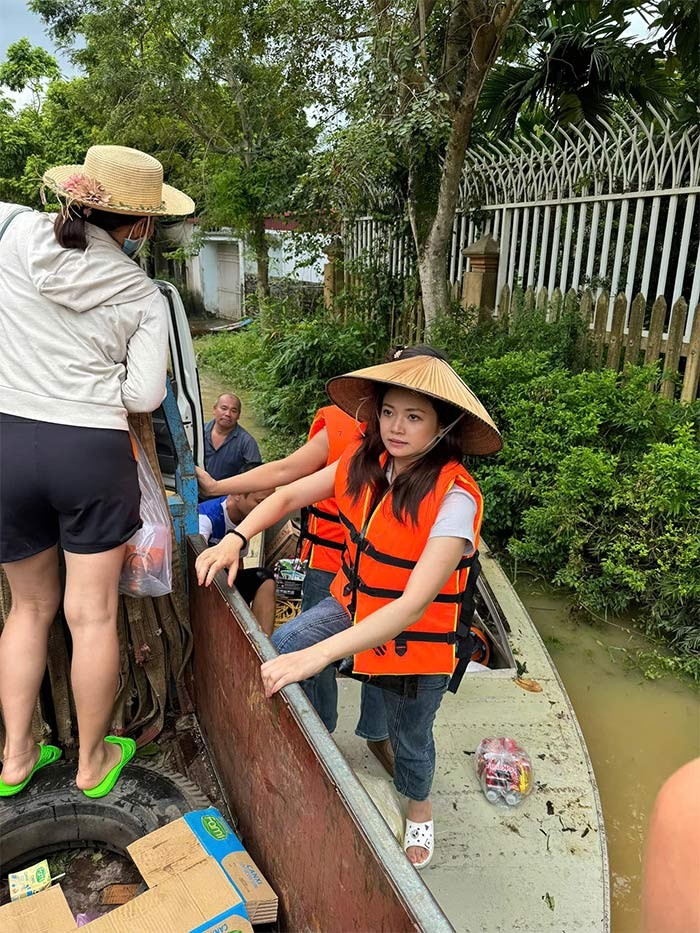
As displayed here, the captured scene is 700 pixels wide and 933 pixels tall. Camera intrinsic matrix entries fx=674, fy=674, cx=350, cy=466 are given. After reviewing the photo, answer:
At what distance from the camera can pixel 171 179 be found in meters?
16.2

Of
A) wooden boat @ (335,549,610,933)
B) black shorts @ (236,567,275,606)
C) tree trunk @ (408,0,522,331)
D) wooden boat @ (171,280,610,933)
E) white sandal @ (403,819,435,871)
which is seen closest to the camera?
wooden boat @ (171,280,610,933)

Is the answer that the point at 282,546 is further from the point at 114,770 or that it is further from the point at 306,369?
the point at 306,369

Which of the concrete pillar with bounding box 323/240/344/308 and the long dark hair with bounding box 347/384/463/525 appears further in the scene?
the concrete pillar with bounding box 323/240/344/308

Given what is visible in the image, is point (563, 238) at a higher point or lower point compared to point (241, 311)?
higher

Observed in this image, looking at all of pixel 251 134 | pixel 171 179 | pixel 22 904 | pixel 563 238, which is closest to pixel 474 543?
pixel 22 904

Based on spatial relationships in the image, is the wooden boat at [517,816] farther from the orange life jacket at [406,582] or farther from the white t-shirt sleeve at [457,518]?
the white t-shirt sleeve at [457,518]

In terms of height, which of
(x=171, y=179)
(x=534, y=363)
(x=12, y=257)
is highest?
(x=171, y=179)

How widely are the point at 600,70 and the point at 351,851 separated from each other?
6.69 m

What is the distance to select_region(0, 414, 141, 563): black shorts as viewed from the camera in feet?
5.35

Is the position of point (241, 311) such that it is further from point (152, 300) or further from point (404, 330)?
point (152, 300)

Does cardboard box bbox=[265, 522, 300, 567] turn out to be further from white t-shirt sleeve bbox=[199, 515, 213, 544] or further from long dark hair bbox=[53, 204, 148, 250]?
long dark hair bbox=[53, 204, 148, 250]

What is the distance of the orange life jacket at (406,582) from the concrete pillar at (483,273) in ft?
14.2

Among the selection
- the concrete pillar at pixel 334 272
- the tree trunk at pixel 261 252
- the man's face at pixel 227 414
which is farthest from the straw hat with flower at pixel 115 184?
the tree trunk at pixel 261 252

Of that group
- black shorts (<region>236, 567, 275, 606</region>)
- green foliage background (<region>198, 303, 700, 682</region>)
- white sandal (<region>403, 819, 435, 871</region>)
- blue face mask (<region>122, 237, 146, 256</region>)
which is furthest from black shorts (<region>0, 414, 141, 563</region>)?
green foliage background (<region>198, 303, 700, 682</region>)
